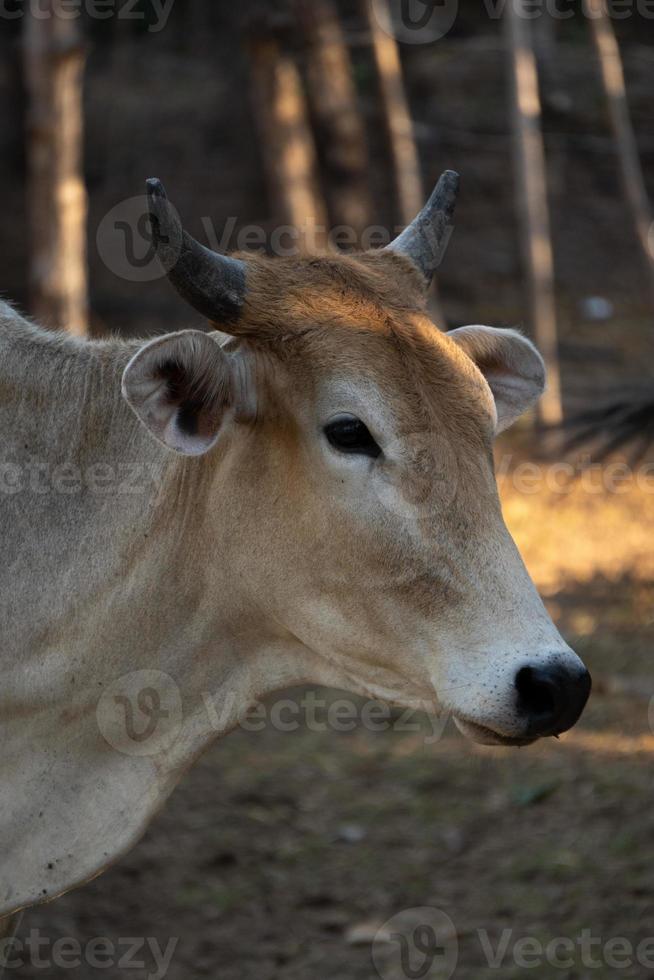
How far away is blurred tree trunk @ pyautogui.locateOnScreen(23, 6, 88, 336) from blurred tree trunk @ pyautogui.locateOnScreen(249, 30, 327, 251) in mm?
2617

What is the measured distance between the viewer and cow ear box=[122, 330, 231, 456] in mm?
3172

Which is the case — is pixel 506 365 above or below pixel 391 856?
above

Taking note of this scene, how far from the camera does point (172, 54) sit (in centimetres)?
2173

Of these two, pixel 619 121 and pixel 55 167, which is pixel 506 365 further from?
pixel 619 121

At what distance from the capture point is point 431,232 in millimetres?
3943

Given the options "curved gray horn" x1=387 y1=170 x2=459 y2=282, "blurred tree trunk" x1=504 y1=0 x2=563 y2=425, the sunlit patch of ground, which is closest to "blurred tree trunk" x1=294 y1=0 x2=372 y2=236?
"blurred tree trunk" x1=504 y1=0 x2=563 y2=425

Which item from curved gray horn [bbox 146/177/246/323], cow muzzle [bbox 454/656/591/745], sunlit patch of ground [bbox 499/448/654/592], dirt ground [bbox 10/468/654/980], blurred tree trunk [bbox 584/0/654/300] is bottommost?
dirt ground [bbox 10/468/654/980]

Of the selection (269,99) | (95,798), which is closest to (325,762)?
(95,798)

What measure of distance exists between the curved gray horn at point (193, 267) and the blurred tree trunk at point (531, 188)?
791 cm

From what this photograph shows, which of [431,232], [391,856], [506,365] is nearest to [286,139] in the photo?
[391,856]

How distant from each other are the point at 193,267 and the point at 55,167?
6.93 meters

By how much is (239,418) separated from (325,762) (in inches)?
162

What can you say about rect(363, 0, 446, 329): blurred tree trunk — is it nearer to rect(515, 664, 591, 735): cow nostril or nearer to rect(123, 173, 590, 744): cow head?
rect(123, 173, 590, 744): cow head

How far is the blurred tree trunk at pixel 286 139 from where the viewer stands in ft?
39.1
